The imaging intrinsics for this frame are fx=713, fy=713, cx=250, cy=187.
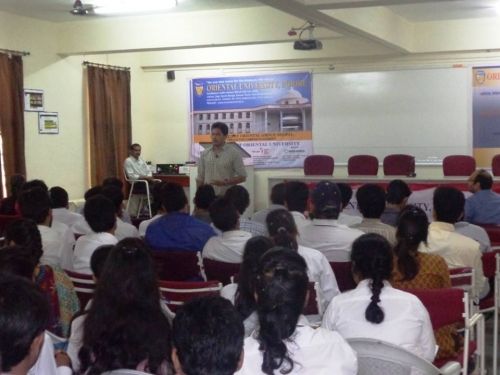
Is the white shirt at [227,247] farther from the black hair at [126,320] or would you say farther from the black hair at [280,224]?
the black hair at [126,320]

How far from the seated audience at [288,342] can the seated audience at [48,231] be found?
238 cm

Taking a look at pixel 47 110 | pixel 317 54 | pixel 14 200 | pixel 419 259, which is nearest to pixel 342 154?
pixel 317 54

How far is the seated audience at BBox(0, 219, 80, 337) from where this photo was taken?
3.08m

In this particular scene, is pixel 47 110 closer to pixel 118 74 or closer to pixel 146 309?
pixel 118 74

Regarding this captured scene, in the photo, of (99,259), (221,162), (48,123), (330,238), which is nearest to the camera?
(99,259)

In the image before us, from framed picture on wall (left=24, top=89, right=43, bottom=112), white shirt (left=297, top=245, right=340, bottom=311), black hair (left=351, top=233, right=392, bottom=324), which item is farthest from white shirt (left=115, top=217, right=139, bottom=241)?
framed picture on wall (left=24, top=89, right=43, bottom=112)

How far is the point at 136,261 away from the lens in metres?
2.57

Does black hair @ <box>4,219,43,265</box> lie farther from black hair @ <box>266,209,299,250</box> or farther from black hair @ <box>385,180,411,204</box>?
black hair @ <box>385,180,411,204</box>

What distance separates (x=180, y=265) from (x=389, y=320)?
1895mm

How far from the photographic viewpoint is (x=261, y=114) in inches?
461

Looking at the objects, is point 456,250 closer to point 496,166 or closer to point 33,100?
point 496,166

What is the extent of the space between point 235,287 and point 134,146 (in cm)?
857

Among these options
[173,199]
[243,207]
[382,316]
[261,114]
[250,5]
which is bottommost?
[382,316]

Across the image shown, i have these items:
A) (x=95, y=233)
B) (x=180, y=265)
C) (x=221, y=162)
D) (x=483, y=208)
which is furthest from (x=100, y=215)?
(x=221, y=162)
